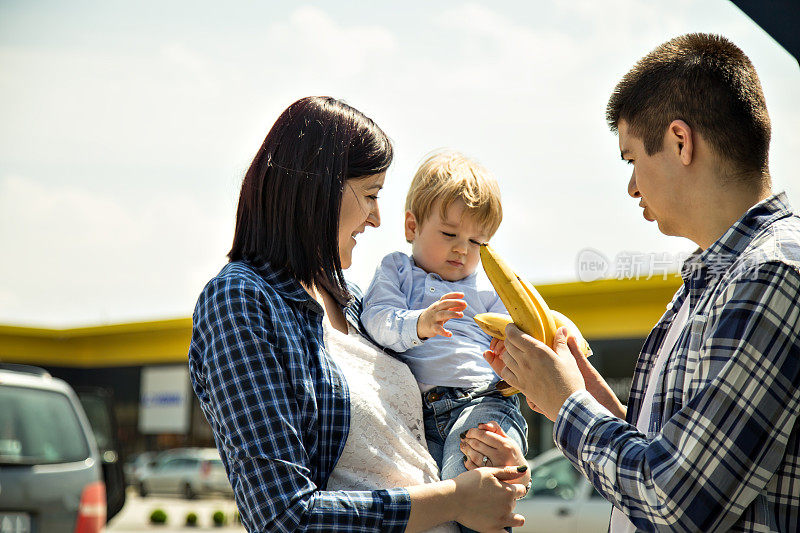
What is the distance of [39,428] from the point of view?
645 cm

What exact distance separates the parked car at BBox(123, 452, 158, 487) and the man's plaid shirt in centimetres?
2498

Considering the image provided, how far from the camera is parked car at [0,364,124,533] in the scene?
19.7 ft

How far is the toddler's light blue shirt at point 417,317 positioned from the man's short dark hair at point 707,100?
0.84 meters

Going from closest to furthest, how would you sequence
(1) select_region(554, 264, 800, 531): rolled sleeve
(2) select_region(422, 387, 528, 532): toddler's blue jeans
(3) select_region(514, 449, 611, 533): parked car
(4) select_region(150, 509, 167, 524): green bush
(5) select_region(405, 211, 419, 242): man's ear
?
(1) select_region(554, 264, 800, 531): rolled sleeve
(2) select_region(422, 387, 528, 532): toddler's blue jeans
(5) select_region(405, 211, 419, 242): man's ear
(3) select_region(514, 449, 611, 533): parked car
(4) select_region(150, 509, 167, 524): green bush

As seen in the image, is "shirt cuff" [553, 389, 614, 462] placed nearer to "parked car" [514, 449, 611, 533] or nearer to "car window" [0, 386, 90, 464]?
"car window" [0, 386, 90, 464]

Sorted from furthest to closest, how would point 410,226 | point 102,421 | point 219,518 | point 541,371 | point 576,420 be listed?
point 219,518
point 102,421
point 410,226
point 541,371
point 576,420

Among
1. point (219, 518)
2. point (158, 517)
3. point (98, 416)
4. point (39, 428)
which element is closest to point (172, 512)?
point (158, 517)

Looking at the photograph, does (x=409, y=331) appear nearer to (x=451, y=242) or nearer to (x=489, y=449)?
(x=489, y=449)

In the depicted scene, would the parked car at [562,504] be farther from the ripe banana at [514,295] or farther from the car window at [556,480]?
the ripe banana at [514,295]

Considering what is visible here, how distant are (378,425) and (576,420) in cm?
51

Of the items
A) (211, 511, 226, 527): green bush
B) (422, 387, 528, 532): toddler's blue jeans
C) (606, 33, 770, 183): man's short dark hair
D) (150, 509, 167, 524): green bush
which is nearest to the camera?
(606, 33, 770, 183): man's short dark hair

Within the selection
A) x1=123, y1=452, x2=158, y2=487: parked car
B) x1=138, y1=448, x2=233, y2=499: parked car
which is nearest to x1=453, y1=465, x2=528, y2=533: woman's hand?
x1=138, y1=448, x2=233, y2=499: parked car

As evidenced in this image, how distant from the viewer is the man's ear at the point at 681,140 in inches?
76.3

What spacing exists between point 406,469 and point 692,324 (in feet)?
2.56
